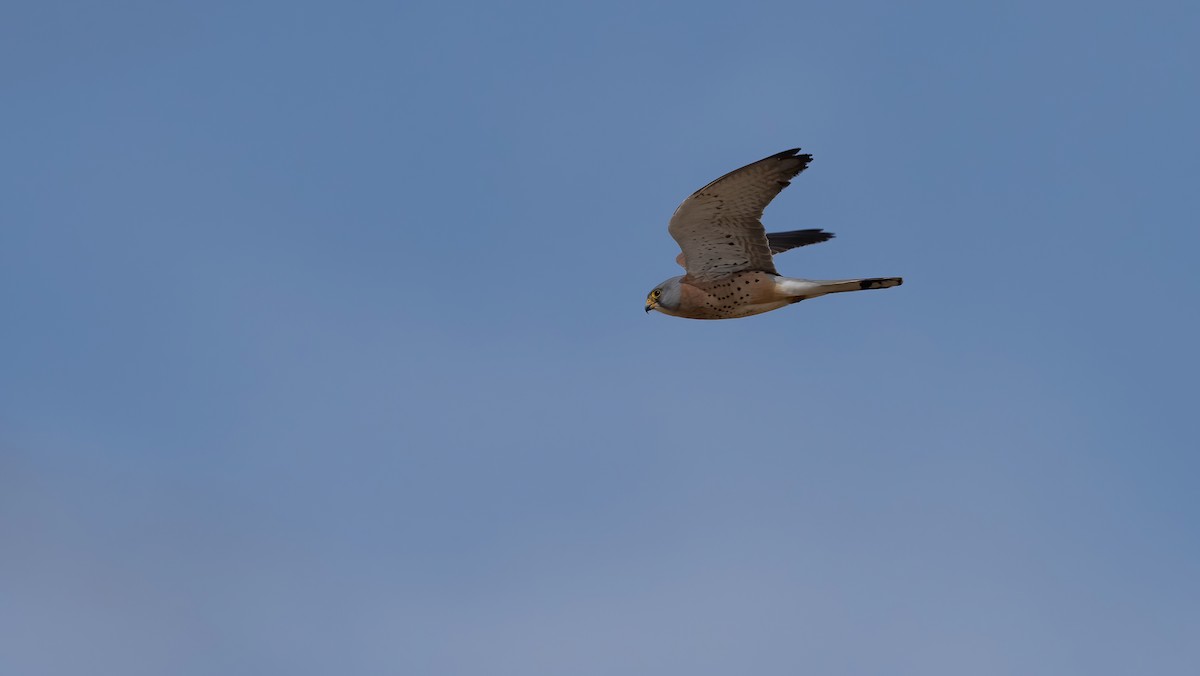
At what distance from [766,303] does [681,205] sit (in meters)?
1.69

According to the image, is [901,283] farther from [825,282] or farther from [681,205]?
[681,205]

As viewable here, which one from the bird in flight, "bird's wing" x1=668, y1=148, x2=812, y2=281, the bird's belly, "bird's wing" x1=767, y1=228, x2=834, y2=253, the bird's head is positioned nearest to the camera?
"bird's wing" x1=668, y1=148, x2=812, y2=281

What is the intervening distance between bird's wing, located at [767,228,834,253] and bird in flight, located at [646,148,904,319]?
2.89 meters

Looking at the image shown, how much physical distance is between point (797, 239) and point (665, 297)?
10.9 feet

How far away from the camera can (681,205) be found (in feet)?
49.5

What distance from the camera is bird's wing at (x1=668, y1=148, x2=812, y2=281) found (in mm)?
14461

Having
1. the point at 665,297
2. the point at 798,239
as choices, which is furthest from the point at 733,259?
the point at 798,239

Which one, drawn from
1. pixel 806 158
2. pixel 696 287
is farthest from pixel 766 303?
pixel 806 158

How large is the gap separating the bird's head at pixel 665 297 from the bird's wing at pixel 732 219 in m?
0.22

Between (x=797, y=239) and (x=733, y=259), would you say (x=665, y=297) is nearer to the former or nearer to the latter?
(x=733, y=259)

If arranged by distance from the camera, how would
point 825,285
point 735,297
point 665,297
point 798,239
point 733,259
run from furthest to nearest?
point 798,239 < point 665,297 < point 735,297 < point 733,259 < point 825,285

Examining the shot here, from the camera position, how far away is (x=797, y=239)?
744 inches

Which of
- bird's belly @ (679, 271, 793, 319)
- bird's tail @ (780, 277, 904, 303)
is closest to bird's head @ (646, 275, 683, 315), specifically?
bird's belly @ (679, 271, 793, 319)

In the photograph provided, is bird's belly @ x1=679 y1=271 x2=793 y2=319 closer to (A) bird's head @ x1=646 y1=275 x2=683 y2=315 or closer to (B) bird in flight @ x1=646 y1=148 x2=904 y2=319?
(B) bird in flight @ x1=646 y1=148 x2=904 y2=319
